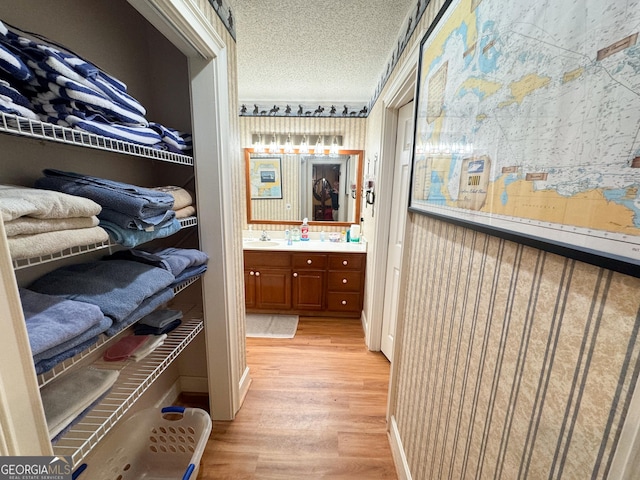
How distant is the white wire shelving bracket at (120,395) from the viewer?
0.76 metres

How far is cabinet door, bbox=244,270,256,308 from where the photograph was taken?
2.81m

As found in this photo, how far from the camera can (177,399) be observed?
1.75m

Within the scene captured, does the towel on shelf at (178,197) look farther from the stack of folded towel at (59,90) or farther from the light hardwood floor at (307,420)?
the light hardwood floor at (307,420)

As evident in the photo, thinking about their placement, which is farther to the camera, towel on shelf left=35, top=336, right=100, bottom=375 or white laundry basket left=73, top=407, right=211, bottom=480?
white laundry basket left=73, top=407, right=211, bottom=480

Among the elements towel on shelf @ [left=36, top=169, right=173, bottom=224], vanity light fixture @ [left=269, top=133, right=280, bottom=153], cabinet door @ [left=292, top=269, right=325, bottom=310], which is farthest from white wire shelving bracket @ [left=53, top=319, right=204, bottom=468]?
vanity light fixture @ [left=269, top=133, right=280, bottom=153]

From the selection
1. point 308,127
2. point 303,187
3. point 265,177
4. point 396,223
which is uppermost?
point 308,127

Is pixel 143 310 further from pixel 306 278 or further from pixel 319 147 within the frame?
pixel 319 147

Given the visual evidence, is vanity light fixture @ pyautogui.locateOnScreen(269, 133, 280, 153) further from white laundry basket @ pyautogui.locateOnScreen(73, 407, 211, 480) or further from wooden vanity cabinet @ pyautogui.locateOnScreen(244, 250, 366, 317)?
white laundry basket @ pyautogui.locateOnScreen(73, 407, 211, 480)

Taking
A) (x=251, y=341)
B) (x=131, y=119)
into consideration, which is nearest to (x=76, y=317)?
(x=131, y=119)

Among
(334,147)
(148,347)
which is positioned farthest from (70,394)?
(334,147)

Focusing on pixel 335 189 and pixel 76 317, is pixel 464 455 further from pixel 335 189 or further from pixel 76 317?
pixel 335 189

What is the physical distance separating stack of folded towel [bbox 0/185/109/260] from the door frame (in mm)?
1663

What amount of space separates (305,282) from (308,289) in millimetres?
88

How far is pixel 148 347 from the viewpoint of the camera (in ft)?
3.61
